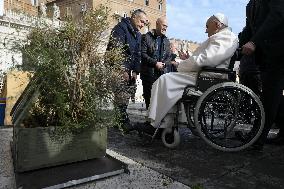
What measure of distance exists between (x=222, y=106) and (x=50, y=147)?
5.41 ft

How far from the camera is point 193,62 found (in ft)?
10.2

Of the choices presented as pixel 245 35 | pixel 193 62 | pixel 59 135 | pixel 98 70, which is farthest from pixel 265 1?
pixel 59 135

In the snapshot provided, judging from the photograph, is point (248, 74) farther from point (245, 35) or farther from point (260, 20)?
point (260, 20)

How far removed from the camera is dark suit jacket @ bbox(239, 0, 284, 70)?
293 cm

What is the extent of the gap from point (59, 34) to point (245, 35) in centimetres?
235

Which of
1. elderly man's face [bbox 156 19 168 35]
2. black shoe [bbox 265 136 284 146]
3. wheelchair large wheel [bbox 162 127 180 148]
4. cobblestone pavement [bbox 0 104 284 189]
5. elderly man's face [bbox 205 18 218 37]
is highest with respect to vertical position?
elderly man's face [bbox 156 19 168 35]

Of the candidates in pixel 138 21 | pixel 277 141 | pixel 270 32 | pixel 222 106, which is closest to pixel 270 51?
pixel 270 32

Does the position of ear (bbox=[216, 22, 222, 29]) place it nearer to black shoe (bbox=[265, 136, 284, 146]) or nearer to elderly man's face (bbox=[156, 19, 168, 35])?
black shoe (bbox=[265, 136, 284, 146])

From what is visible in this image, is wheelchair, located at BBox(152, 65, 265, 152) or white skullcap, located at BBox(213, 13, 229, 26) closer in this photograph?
wheelchair, located at BBox(152, 65, 265, 152)

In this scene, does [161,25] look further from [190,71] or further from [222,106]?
[222,106]

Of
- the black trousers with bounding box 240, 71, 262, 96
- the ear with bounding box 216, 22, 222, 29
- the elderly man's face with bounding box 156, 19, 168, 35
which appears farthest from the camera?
the elderly man's face with bounding box 156, 19, 168, 35

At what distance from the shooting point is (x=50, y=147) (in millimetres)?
2225

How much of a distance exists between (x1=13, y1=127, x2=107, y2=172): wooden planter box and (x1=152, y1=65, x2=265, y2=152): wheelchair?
3.19ft

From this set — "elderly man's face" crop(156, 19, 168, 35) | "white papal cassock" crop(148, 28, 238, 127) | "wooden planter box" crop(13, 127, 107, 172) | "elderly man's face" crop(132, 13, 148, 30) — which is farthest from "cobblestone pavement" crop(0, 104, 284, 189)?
"elderly man's face" crop(156, 19, 168, 35)
